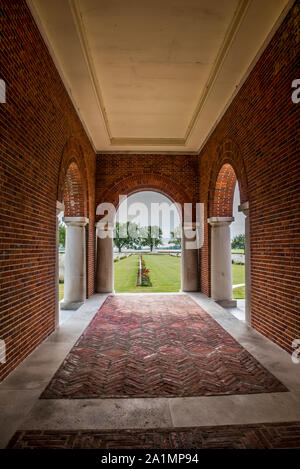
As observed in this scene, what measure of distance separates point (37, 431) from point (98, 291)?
23.7 ft

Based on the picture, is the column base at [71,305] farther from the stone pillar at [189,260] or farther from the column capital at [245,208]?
the column capital at [245,208]

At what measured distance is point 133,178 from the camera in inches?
392

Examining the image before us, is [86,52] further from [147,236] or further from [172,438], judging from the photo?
[147,236]

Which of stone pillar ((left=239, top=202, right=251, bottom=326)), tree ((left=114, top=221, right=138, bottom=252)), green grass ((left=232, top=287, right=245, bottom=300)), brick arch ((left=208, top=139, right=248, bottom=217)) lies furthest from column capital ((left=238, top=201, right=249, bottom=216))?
tree ((left=114, top=221, right=138, bottom=252))

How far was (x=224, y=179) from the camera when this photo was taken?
8.12m

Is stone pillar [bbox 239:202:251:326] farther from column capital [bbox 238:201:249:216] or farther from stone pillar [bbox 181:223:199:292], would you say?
stone pillar [bbox 181:223:199:292]

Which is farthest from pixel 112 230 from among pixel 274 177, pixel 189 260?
pixel 274 177

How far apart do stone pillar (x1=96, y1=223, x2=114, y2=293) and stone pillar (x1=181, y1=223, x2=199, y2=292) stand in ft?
8.35

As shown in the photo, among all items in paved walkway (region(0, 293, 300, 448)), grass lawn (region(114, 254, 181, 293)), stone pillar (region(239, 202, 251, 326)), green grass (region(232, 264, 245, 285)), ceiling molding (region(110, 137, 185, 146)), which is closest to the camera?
paved walkway (region(0, 293, 300, 448))

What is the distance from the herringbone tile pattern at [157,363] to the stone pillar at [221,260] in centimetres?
231

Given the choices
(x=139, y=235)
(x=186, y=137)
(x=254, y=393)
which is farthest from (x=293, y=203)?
(x=139, y=235)

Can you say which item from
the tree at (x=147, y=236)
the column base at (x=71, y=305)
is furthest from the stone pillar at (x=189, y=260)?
the tree at (x=147, y=236)

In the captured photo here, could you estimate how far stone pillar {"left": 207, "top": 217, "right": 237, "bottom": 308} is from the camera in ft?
27.3

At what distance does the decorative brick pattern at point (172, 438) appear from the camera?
7.36ft
